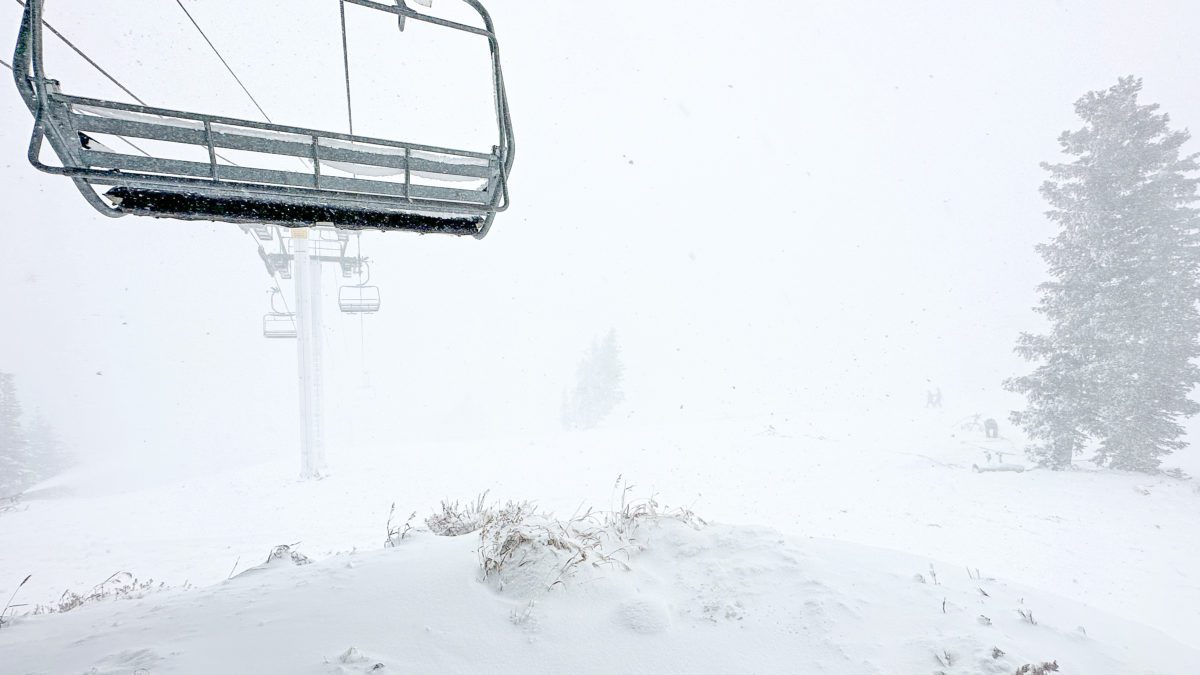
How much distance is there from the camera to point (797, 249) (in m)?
165

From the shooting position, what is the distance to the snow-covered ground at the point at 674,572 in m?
2.93

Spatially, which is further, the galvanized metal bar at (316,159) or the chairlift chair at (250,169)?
the galvanized metal bar at (316,159)

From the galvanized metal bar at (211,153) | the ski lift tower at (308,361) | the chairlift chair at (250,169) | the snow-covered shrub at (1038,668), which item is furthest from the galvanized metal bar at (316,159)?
the ski lift tower at (308,361)

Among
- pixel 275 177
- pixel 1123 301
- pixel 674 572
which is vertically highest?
pixel 275 177

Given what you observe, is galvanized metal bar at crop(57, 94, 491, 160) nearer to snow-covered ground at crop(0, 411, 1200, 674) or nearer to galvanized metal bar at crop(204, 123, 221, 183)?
galvanized metal bar at crop(204, 123, 221, 183)

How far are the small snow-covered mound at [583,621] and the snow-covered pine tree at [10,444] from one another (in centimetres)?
4362

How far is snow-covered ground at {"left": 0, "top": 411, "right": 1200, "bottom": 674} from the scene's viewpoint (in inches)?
115

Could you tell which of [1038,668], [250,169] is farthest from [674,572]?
[250,169]

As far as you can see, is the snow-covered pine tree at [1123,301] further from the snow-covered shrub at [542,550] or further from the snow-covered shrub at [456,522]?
the snow-covered shrub at [456,522]

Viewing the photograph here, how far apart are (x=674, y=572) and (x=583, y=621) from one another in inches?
47.1

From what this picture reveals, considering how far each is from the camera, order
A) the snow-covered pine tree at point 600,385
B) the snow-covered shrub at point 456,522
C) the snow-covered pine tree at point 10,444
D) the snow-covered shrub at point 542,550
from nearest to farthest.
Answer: the snow-covered shrub at point 542,550
the snow-covered shrub at point 456,522
the snow-covered pine tree at point 10,444
the snow-covered pine tree at point 600,385

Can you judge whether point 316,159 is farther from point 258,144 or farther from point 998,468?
point 998,468

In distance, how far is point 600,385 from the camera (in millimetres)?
38469

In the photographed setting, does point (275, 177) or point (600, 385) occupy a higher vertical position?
point (275, 177)
